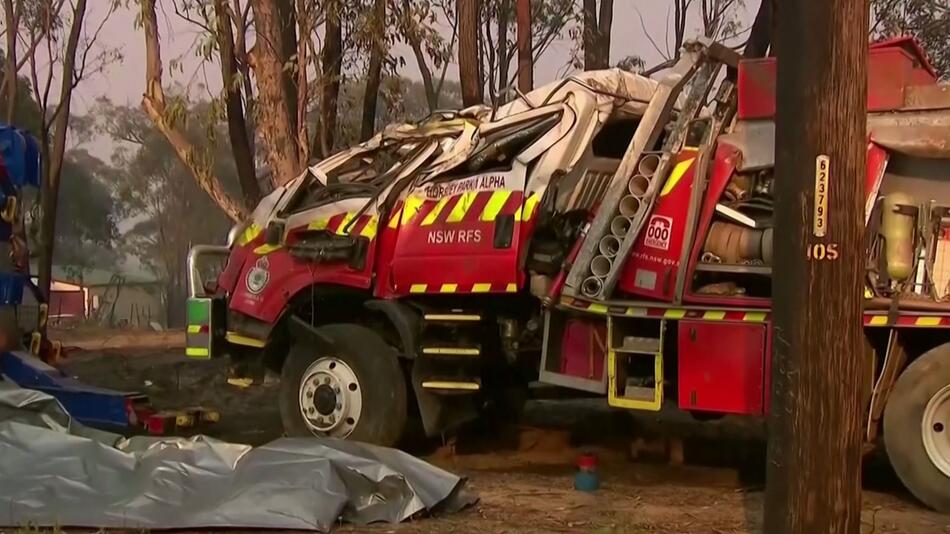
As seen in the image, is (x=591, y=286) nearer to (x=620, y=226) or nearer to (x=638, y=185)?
(x=620, y=226)

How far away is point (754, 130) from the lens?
22.8ft

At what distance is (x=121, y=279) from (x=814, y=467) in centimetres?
3458

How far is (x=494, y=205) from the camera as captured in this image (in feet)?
25.5

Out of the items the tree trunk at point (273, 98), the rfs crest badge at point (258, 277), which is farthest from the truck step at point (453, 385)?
the tree trunk at point (273, 98)

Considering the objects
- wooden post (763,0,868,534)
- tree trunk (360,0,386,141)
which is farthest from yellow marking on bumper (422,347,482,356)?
tree trunk (360,0,386,141)

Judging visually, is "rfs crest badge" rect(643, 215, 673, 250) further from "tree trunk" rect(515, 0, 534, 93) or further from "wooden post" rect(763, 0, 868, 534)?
"tree trunk" rect(515, 0, 534, 93)

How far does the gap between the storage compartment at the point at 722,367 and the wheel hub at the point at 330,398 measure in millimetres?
2445

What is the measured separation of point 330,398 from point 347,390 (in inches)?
5.6

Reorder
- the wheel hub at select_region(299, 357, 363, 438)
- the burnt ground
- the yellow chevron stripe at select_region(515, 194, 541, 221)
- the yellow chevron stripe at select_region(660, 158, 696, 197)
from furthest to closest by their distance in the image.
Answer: the wheel hub at select_region(299, 357, 363, 438) → the yellow chevron stripe at select_region(515, 194, 541, 221) → the yellow chevron stripe at select_region(660, 158, 696, 197) → the burnt ground

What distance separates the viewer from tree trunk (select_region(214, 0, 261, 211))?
12562 mm

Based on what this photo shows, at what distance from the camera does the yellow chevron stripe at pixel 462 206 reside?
26.0 ft

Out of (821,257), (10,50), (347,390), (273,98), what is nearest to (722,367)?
(821,257)

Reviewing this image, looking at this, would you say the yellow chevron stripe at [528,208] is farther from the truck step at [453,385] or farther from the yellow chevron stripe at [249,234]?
the yellow chevron stripe at [249,234]

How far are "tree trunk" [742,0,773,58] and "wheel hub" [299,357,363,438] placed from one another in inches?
286
